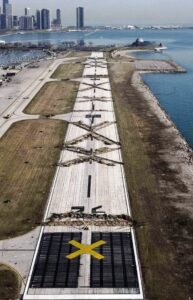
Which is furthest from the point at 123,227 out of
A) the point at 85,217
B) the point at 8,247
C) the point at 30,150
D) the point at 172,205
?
the point at 30,150

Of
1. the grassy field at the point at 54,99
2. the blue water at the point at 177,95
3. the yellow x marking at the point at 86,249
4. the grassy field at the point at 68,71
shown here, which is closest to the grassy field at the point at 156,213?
the yellow x marking at the point at 86,249

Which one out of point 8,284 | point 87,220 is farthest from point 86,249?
point 8,284

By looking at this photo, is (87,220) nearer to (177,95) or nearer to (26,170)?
(26,170)

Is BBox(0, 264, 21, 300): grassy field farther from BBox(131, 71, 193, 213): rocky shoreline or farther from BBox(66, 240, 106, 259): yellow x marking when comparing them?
BBox(131, 71, 193, 213): rocky shoreline

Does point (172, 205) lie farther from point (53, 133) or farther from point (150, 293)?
point (53, 133)

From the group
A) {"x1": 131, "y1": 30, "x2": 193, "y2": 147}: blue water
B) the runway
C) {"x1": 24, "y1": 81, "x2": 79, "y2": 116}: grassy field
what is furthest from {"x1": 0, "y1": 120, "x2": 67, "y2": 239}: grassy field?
{"x1": 131, "y1": 30, "x2": 193, "y2": 147}: blue water

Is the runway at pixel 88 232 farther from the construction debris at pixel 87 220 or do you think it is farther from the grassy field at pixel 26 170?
the grassy field at pixel 26 170
